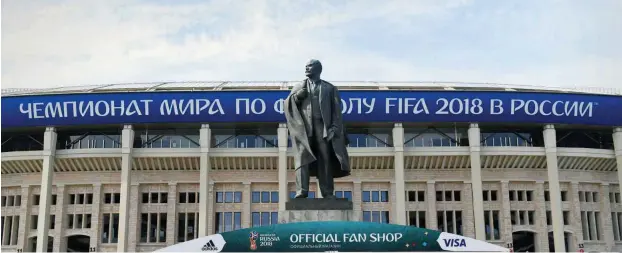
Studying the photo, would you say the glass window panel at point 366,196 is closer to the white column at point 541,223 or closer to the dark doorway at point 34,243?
the white column at point 541,223

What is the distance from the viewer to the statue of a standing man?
40.2 ft

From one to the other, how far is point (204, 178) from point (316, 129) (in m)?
26.0

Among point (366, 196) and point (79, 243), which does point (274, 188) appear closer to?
point (366, 196)

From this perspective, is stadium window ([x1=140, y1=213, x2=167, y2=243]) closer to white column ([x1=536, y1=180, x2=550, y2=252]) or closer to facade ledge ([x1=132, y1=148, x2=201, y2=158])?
facade ledge ([x1=132, y1=148, x2=201, y2=158])

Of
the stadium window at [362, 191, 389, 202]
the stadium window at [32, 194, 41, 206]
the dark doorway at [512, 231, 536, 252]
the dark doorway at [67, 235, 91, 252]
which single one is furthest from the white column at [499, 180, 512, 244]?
the stadium window at [32, 194, 41, 206]

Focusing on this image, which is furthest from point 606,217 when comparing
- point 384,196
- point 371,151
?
point 371,151

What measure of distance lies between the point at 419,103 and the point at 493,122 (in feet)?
17.1

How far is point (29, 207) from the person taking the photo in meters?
40.3

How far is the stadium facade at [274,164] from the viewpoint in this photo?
3709 cm

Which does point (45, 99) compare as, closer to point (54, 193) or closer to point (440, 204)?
point (54, 193)

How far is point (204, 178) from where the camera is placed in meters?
37.2

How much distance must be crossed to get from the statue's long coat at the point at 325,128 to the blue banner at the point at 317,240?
1544 millimetres

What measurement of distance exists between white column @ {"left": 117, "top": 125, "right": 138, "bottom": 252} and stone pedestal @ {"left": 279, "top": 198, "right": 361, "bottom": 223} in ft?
90.3

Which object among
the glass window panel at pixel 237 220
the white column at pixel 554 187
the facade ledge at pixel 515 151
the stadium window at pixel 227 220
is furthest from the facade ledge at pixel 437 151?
the stadium window at pixel 227 220
